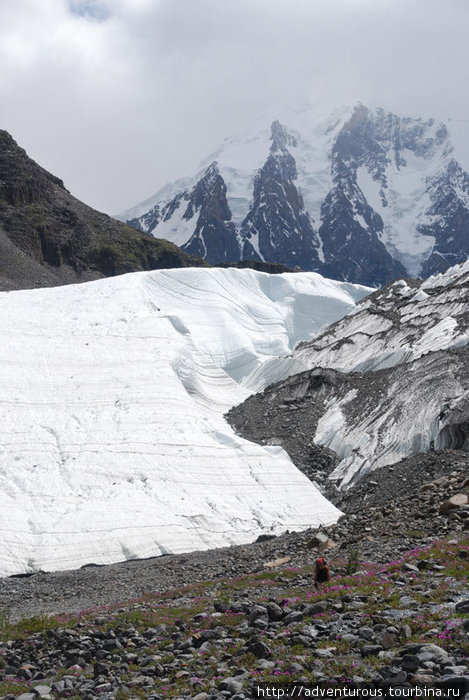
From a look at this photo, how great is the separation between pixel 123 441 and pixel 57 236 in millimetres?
115722

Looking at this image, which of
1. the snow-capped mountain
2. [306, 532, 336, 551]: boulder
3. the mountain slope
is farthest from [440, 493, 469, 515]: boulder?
the mountain slope

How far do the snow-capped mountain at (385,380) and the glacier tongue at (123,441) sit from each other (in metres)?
4.29

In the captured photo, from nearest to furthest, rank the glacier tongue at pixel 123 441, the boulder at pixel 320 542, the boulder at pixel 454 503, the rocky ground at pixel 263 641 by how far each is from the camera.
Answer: the rocky ground at pixel 263 641, the boulder at pixel 454 503, the boulder at pixel 320 542, the glacier tongue at pixel 123 441

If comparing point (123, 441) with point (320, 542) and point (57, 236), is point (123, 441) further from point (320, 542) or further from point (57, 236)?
point (57, 236)

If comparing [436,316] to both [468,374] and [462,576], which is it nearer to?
[468,374]

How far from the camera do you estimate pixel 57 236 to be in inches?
5768

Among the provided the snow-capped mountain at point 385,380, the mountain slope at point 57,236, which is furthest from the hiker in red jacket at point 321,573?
the mountain slope at point 57,236

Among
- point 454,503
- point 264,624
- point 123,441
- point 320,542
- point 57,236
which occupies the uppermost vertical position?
point 57,236

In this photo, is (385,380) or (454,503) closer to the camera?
(454,503)

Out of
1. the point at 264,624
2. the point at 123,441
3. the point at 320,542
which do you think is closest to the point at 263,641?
the point at 264,624

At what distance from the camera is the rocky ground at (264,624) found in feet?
34.6

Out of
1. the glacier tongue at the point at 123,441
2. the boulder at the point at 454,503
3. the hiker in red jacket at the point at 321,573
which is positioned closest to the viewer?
the hiker in red jacket at the point at 321,573

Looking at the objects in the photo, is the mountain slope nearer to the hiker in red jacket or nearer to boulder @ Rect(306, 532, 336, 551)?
boulder @ Rect(306, 532, 336, 551)

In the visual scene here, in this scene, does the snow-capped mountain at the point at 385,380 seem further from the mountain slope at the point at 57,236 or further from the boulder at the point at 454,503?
the mountain slope at the point at 57,236
